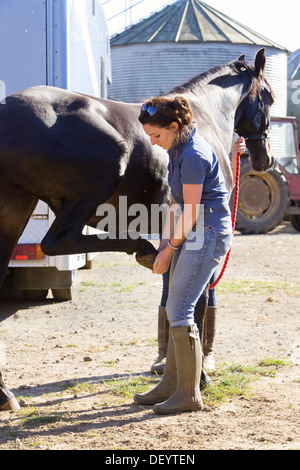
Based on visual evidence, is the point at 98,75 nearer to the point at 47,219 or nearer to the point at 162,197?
the point at 47,219

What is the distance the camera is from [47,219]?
6.68 m

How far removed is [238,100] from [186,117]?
71.1 inches

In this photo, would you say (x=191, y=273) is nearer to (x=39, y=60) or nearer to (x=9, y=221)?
(x=9, y=221)

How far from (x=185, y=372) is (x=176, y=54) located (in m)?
19.4

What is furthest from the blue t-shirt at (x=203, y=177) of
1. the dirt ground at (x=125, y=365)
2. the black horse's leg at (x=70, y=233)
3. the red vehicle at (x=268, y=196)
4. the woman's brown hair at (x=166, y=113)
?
the red vehicle at (x=268, y=196)

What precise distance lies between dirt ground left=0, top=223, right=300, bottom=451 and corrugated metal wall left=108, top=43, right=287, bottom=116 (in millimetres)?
13201

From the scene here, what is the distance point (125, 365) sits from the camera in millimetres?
5086

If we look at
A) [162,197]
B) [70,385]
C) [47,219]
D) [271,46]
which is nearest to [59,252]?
[162,197]

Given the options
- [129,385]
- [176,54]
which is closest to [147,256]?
[129,385]

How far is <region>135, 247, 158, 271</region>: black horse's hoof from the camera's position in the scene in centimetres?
392

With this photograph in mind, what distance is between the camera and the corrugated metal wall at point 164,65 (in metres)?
21.8

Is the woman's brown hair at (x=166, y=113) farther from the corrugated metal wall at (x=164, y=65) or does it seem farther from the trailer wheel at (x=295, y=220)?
the corrugated metal wall at (x=164, y=65)

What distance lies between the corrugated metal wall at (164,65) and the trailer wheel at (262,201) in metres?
6.71

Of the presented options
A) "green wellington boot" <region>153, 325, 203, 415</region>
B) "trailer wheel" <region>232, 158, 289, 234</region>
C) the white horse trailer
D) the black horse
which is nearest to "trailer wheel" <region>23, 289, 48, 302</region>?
the white horse trailer
